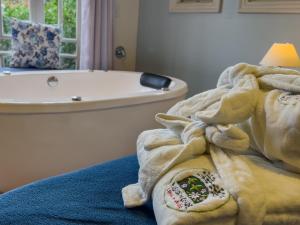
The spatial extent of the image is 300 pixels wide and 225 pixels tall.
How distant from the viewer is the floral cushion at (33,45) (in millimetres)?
2789

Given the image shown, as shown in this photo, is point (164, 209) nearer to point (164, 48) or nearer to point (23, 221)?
point (23, 221)

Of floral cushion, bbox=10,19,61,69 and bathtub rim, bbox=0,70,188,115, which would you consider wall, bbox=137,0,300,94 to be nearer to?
bathtub rim, bbox=0,70,188,115

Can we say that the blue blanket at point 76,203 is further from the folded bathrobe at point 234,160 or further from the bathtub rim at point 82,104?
the bathtub rim at point 82,104

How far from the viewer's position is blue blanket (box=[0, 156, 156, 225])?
659 mm

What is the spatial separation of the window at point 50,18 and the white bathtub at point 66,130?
1561 millimetres

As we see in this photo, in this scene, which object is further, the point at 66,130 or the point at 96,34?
the point at 96,34

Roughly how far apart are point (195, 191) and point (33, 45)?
2.61 metres

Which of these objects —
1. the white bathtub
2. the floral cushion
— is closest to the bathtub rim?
the white bathtub

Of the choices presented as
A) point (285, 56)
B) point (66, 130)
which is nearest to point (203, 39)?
point (285, 56)

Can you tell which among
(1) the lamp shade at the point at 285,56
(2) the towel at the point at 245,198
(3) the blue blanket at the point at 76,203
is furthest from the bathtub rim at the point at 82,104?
(2) the towel at the point at 245,198

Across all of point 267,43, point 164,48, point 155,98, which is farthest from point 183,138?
point 164,48

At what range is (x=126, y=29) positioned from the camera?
3582 millimetres

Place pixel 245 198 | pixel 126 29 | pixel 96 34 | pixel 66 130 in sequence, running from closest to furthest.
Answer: pixel 245 198, pixel 66 130, pixel 96 34, pixel 126 29

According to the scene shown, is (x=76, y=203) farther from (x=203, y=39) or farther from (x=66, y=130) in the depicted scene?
(x=203, y=39)
